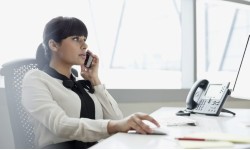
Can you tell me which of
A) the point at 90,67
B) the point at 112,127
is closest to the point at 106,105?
the point at 90,67

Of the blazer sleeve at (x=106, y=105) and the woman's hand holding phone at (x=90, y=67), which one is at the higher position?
the woman's hand holding phone at (x=90, y=67)

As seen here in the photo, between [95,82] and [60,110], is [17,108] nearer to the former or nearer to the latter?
[60,110]

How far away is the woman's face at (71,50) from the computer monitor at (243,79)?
766 mm

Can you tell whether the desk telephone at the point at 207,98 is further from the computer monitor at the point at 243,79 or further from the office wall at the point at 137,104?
the office wall at the point at 137,104

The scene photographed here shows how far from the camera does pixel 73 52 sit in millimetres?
1518

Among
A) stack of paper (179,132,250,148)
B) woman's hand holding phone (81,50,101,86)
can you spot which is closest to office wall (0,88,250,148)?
woman's hand holding phone (81,50,101,86)

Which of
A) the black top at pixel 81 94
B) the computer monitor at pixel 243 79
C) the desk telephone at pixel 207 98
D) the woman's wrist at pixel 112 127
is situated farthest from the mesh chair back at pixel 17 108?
the computer monitor at pixel 243 79

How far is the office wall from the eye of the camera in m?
1.84

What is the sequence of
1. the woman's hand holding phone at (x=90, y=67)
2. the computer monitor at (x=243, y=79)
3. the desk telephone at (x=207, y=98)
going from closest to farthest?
the computer monitor at (x=243, y=79), the desk telephone at (x=207, y=98), the woman's hand holding phone at (x=90, y=67)

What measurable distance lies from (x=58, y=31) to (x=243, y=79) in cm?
90

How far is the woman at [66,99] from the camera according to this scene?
3.92 ft

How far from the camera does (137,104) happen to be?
7.64 feet

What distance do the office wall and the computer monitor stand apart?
2.96ft

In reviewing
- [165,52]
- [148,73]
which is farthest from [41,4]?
[148,73]
